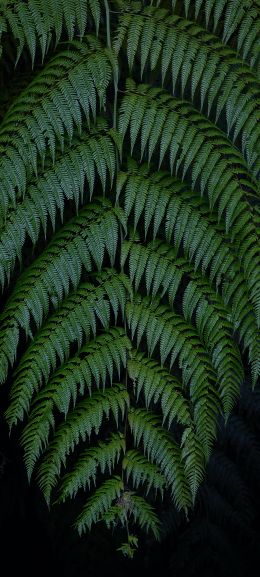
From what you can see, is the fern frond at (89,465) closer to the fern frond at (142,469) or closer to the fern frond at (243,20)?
the fern frond at (142,469)

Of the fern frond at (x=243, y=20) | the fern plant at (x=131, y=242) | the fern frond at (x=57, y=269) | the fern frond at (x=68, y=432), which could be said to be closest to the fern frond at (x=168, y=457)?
the fern plant at (x=131, y=242)

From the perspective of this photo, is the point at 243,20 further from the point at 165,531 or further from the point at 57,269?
the point at 165,531

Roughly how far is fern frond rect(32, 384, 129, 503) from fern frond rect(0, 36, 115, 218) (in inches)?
24.0

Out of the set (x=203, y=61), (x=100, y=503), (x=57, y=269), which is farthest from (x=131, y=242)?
(x=100, y=503)

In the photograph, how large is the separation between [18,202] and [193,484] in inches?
37.0

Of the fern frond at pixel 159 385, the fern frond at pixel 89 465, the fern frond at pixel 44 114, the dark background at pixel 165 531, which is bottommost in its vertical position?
the dark background at pixel 165 531

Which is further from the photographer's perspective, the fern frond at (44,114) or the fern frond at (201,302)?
the fern frond at (201,302)

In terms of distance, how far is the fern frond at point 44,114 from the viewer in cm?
163

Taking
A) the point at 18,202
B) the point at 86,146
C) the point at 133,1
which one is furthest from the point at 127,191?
the point at 133,1

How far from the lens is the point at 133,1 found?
1845 millimetres


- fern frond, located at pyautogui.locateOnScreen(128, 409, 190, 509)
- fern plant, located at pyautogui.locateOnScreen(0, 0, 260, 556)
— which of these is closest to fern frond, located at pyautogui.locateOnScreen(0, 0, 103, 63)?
fern plant, located at pyautogui.locateOnScreen(0, 0, 260, 556)

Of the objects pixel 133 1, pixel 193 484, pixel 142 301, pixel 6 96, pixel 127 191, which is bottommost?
pixel 193 484

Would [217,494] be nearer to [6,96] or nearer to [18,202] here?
[18,202]

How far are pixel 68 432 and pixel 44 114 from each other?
2.94 feet
